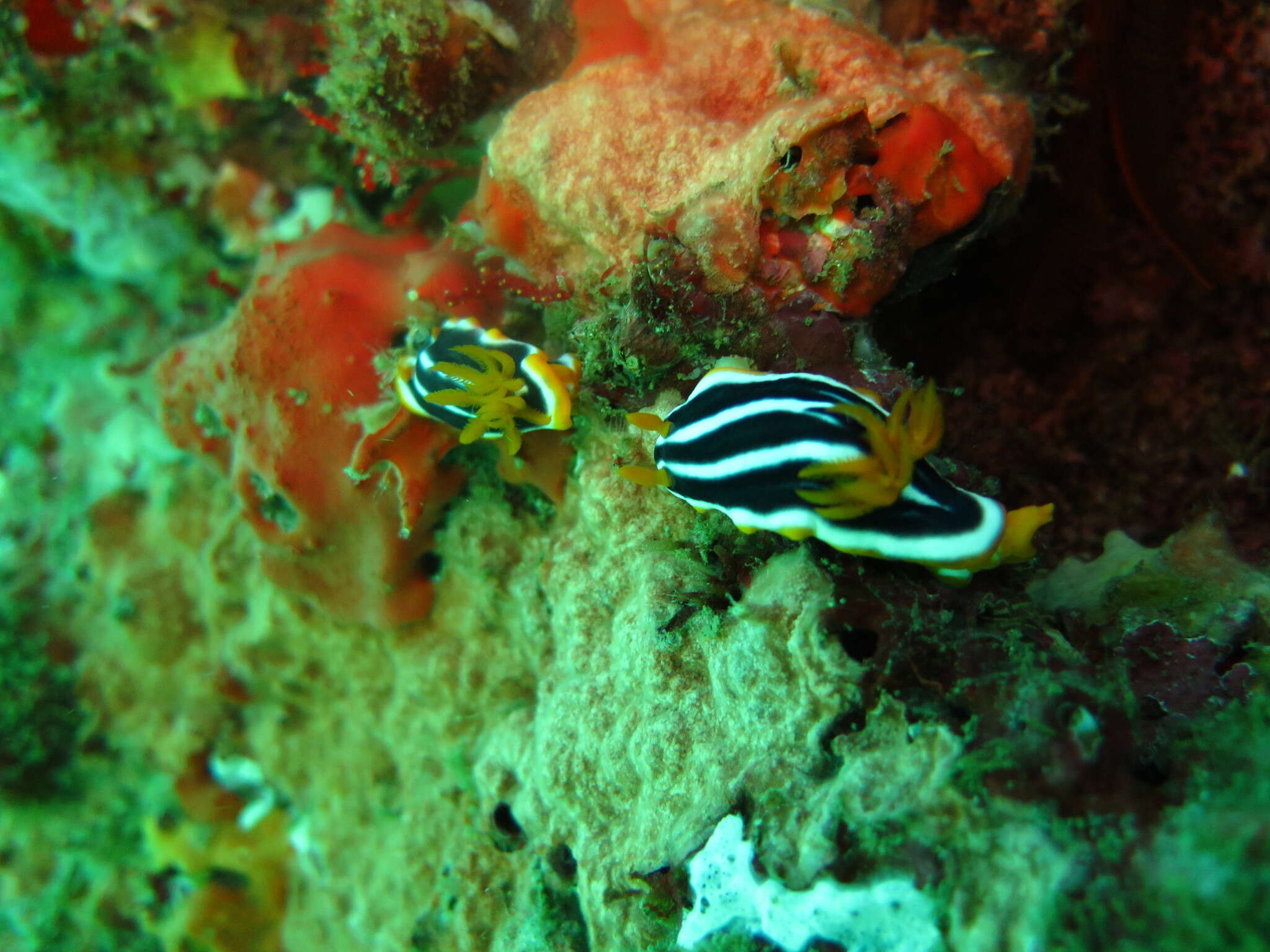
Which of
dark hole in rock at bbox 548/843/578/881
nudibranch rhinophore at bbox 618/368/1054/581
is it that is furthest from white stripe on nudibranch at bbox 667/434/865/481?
dark hole in rock at bbox 548/843/578/881

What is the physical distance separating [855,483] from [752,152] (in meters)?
1.46

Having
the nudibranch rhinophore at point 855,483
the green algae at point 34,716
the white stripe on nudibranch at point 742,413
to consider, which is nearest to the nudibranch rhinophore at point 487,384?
the white stripe on nudibranch at point 742,413

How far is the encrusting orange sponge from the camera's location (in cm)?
260

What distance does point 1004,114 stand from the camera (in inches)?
115

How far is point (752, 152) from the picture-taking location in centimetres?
265

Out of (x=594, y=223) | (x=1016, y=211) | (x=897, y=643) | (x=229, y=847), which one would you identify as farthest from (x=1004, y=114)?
(x=229, y=847)

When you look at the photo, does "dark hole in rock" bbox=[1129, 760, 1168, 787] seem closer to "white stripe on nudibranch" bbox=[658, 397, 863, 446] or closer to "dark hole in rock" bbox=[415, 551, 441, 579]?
"white stripe on nudibranch" bbox=[658, 397, 863, 446]

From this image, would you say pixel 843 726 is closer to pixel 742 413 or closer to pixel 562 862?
pixel 742 413

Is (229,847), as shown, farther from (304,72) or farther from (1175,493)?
(1175,493)

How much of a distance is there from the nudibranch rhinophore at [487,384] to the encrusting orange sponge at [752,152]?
470 millimetres

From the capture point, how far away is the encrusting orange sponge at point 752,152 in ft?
8.54

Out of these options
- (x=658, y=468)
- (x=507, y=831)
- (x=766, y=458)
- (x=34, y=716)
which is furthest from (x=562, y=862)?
(x=34, y=716)

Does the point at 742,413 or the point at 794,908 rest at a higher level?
the point at 742,413

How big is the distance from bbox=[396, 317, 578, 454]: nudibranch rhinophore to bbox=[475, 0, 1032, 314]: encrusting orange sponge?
0.47 meters
